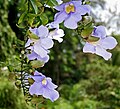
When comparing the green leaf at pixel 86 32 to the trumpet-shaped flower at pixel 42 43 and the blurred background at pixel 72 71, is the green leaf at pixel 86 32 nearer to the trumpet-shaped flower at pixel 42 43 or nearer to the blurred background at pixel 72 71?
the trumpet-shaped flower at pixel 42 43

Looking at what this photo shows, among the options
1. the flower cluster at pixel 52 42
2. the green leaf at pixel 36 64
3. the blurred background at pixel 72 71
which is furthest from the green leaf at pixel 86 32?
the blurred background at pixel 72 71

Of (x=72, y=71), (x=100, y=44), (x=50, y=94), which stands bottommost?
(x=72, y=71)

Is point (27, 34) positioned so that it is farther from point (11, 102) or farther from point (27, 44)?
point (11, 102)

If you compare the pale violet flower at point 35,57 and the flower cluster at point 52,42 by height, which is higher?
the flower cluster at point 52,42

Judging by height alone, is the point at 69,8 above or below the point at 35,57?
above

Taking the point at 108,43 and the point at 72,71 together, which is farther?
the point at 72,71

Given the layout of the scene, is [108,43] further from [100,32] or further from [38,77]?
[38,77]

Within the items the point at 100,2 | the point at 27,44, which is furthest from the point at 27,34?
the point at 100,2

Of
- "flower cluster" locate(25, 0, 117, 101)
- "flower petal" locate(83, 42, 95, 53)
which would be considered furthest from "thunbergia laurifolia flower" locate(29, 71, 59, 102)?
"flower petal" locate(83, 42, 95, 53)

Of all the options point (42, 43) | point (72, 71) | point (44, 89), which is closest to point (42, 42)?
point (42, 43)
